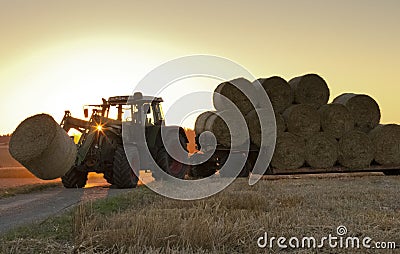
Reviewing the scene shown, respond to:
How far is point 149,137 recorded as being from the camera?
15.6 m

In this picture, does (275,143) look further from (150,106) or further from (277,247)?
(277,247)

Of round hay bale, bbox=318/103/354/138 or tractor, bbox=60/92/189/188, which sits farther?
round hay bale, bbox=318/103/354/138

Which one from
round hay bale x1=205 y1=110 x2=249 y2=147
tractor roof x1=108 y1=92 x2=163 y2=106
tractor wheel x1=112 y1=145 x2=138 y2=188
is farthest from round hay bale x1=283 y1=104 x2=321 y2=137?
tractor wheel x1=112 y1=145 x2=138 y2=188

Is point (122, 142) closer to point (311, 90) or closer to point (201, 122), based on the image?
point (201, 122)

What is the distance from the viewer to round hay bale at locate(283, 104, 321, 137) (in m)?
16.3


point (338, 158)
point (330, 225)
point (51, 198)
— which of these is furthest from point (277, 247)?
point (338, 158)

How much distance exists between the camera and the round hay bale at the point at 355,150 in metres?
16.9

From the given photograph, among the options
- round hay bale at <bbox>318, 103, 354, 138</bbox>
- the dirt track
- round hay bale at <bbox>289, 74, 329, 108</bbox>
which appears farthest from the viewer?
round hay bale at <bbox>289, 74, 329, 108</bbox>

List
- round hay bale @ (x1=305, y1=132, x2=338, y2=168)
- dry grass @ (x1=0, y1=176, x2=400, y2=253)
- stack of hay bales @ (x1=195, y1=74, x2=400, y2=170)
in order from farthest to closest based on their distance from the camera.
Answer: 1. round hay bale @ (x1=305, y1=132, x2=338, y2=168)
2. stack of hay bales @ (x1=195, y1=74, x2=400, y2=170)
3. dry grass @ (x1=0, y1=176, x2=400, y2=253)

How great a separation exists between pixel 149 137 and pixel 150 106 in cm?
116

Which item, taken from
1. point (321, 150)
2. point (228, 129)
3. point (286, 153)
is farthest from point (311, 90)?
point (228, 129)

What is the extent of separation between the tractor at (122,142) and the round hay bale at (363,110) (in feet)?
17.8

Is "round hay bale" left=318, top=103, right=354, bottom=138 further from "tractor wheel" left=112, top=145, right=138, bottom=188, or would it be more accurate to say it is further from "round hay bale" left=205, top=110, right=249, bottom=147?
"tractor wheel" left=112, top=145, right=138, bottom=188

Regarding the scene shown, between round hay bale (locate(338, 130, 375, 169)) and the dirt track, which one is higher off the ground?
round hay bale (locate(338, 130, 375, 169))
